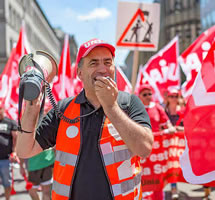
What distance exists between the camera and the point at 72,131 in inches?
73.6

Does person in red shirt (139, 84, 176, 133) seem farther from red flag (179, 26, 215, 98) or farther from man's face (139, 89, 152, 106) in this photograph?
red flag (179, 26, 215, 98)

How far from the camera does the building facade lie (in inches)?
1439

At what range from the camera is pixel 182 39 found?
150ft

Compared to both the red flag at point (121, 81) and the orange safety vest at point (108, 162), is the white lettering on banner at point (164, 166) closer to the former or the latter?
the red flag at point (121, 81)

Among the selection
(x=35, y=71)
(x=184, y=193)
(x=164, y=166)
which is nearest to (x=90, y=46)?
(x=35, y=71)

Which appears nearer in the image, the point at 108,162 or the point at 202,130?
the point at 108,162

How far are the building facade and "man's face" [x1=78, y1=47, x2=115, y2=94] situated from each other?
2191cm

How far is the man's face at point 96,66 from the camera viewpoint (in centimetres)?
180

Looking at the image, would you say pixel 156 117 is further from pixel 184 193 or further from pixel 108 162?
pixel 108 162

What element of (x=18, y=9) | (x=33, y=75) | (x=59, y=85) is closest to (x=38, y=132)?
(x=33, y=75)

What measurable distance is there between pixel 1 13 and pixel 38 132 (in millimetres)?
38019

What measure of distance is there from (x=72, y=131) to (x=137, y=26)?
277 cm

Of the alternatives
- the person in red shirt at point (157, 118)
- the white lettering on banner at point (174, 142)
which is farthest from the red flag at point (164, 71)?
the white lettering on banner at point (174, 142)

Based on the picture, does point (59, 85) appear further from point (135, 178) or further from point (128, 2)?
point (135, 178)
